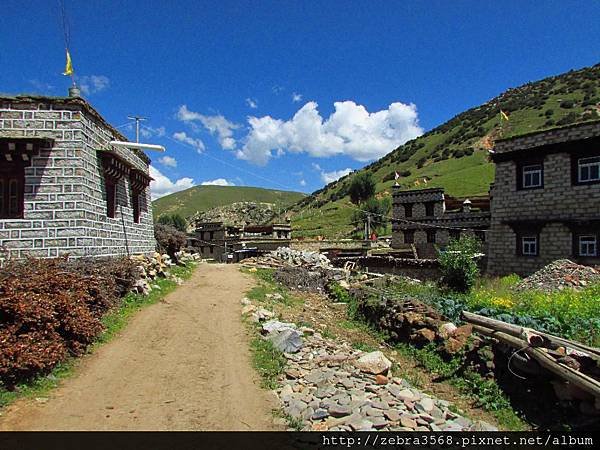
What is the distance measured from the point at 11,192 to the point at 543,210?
73.8 ft

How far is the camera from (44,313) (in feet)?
27.3

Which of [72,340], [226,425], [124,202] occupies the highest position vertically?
[124,202]

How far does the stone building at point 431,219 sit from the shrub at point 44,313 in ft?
102

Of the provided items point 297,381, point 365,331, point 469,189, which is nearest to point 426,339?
point 365,331

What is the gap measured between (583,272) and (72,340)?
1867 centimetres

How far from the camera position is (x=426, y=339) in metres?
10.2

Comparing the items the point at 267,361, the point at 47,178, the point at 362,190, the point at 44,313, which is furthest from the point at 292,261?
the point at 362,190

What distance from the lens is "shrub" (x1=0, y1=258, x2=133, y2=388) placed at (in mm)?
7635

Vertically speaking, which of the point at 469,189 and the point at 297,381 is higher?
the point at 469,189

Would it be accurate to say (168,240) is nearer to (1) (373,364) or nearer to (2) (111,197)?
(2) (111,197)

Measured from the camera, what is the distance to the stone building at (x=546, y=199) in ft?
64.1

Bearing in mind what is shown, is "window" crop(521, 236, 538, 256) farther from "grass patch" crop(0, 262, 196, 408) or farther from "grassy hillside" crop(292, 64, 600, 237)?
"grassy hillside" crop(292, 64, 600, 237)

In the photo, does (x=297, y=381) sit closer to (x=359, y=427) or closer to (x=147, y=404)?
(x=359, y=427)

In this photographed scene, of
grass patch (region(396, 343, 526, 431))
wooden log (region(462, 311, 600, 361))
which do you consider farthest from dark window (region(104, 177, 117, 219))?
wooden log (region(462, 311, 600, 361))
